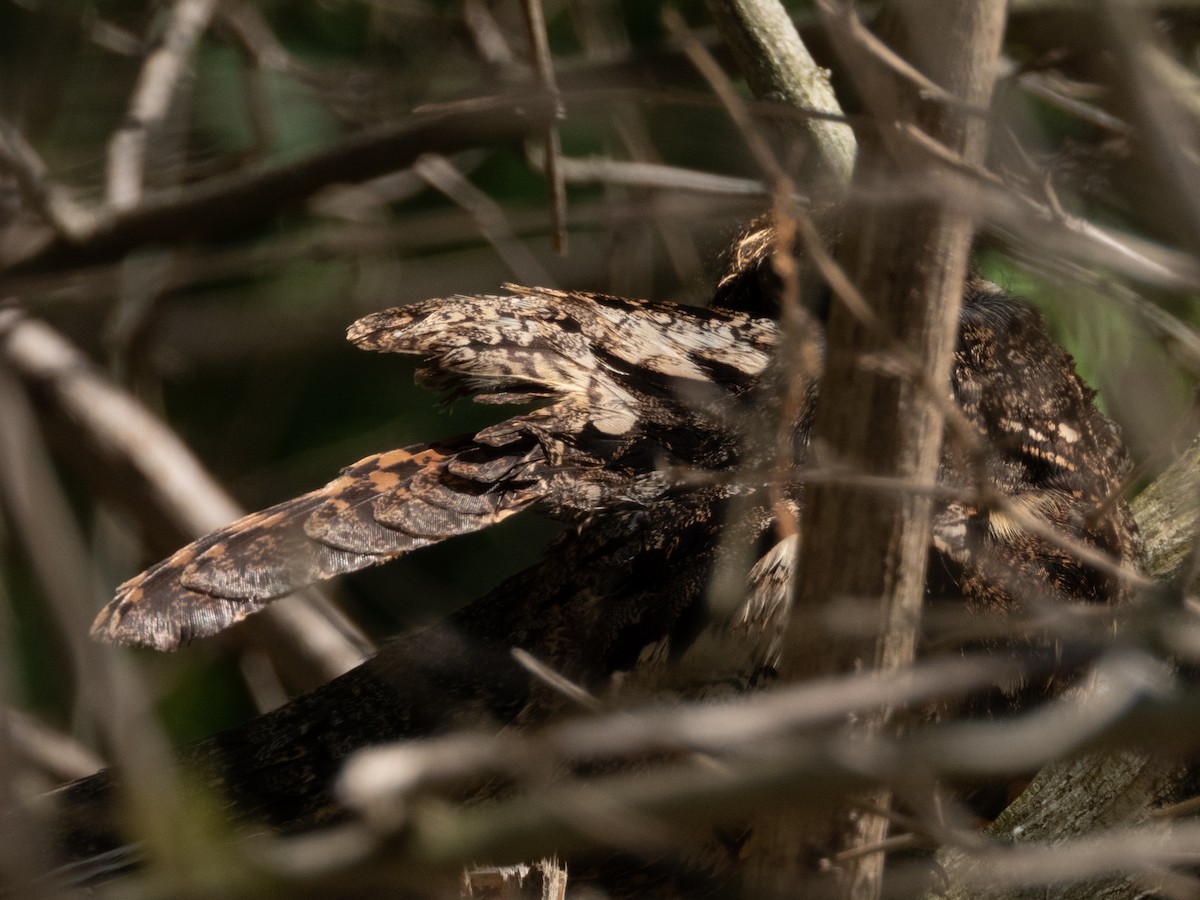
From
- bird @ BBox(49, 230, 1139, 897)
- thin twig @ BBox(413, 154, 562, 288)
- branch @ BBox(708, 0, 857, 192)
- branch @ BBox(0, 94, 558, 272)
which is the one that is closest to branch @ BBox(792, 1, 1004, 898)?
bird @ BBox(49, 230, 1139, 897)

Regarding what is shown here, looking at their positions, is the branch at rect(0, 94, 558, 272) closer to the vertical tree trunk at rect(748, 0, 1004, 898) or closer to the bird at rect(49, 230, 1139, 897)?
the bird at rect(49, 230, 1139, 897)

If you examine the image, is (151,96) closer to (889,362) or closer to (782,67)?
(782,67)

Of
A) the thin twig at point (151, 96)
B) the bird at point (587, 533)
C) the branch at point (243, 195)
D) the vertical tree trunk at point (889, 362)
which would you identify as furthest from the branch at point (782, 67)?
the thin twig at point (151, 96)

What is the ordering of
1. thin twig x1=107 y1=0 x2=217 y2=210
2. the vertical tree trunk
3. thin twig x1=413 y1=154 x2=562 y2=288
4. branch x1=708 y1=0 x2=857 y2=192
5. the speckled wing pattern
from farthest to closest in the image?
thin twig x1=107 y1=0 x2=217 y2=210 < thin twig x1=413 y1=154 x2=562 y2=288 < branch x1=708 y1=0 x2=857 y2=192 < the speckled wing pattern < the vertical tree trunk

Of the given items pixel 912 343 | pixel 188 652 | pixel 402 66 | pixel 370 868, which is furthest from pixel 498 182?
pixel 370 868

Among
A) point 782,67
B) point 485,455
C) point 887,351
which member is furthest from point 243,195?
point 887,351

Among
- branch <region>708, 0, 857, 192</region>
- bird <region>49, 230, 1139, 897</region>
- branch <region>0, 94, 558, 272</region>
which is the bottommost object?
bird <region>49, 230, 1139, 897</region>

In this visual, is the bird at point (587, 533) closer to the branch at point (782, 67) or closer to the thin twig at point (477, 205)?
the branch at point (782, 67)
